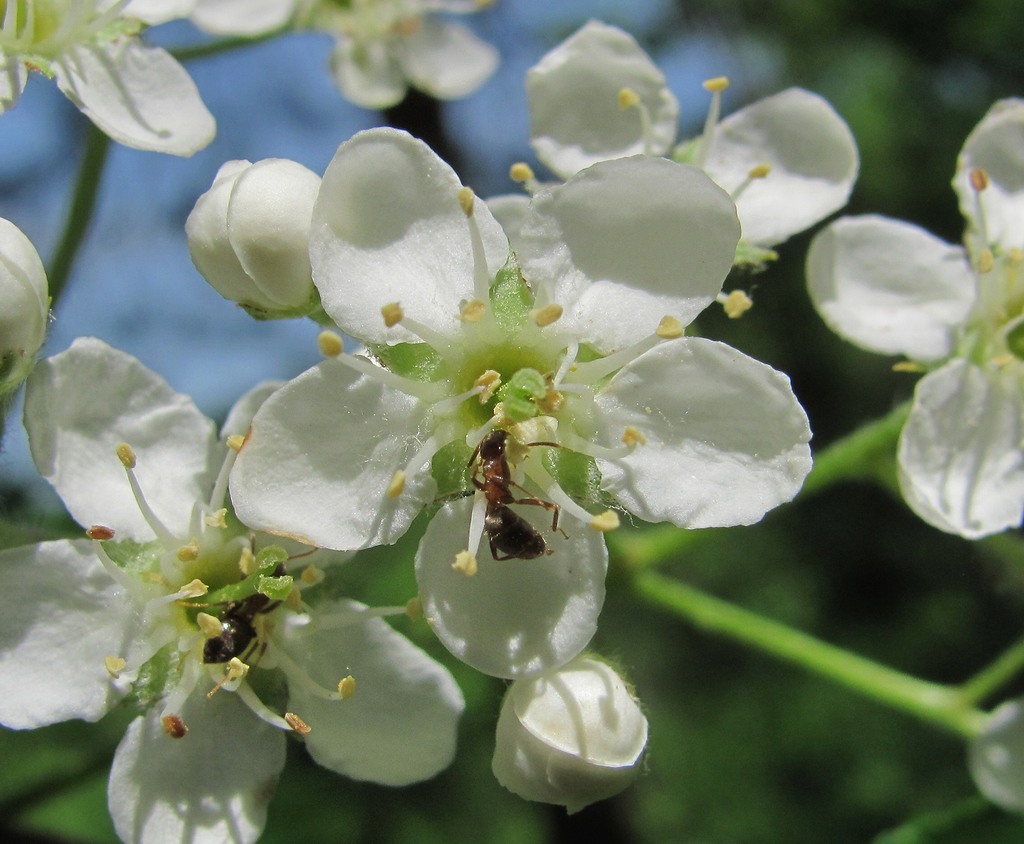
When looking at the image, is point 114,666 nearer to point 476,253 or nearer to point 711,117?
point 476,253

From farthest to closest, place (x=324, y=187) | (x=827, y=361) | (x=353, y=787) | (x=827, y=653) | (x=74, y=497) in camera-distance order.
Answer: (x=827, y=361) → (x=353, y=787) → (x=827, y=653) → (x=74, y=497) → (x=324, y=187)

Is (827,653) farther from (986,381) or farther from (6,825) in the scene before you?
(6,825)

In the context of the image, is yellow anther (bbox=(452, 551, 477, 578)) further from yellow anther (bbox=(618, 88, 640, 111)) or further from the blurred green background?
the blurred green background

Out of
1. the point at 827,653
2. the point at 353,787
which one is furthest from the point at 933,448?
the point at 353,787

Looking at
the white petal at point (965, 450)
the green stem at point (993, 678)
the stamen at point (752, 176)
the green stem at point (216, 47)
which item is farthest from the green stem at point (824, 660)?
the green stem at point (216, 47)

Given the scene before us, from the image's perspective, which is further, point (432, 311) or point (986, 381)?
point (986, 381)

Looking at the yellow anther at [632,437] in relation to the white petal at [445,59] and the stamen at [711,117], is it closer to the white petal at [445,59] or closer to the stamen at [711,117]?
the stamen at [711,117]

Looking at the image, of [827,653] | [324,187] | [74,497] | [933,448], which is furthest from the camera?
[827,653]

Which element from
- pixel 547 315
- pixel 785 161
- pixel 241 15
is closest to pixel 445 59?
pixel 241 15
